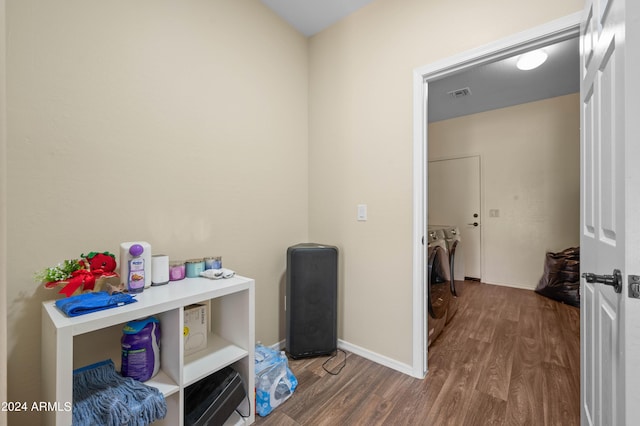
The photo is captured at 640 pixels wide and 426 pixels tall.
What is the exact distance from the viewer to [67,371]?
843 mm

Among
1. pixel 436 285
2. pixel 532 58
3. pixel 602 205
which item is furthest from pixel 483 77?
pixel 602 205

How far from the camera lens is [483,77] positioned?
3041mm

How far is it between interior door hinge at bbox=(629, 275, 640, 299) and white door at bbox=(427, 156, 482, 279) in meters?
3.83

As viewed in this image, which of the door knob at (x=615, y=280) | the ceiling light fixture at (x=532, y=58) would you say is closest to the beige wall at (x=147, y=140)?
the door knob at (x=615, y=280)

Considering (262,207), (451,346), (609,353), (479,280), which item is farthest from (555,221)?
(262,207)

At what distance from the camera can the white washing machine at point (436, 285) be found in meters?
2.05

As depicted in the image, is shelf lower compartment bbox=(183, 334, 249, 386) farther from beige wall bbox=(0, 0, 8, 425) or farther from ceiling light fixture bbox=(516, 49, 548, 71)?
ceiling light fixture bbox=(516, 49, 548, 71)

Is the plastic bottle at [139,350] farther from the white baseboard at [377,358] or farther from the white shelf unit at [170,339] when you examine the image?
the white baseboard at [377,358]

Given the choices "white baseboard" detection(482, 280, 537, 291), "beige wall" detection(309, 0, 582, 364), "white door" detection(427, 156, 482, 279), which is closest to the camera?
"beige wall" detection(309, 0, 582, 364)

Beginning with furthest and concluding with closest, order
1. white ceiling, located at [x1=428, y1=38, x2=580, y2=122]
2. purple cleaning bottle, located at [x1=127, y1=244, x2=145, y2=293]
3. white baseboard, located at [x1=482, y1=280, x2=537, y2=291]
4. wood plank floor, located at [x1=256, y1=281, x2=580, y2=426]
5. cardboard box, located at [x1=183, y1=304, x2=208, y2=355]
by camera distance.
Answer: white baseboard, located at [x1=482, y1=280, x2=537, y2=291] → white ceiling, located at [x1=428, y1=38, x2=580, y2=122] → wood plank floor, located at [x1=256, y1=281, x2=580, y2=426] → cardboard box, located at [x1=183, y1=304, x2=208, y2=355] → purple cleaning bottle, located at [x1=127, y1=244, x2=145, y2=293]

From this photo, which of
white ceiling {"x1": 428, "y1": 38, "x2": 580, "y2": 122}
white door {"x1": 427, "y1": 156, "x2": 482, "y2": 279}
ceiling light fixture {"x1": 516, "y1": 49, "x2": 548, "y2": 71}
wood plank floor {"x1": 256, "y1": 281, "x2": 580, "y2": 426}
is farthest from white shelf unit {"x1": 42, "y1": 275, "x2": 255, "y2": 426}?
white door {"x1": 427, "y1": 156, "x2": 482, "y2": 279}

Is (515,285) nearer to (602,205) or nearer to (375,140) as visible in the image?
(375,140)

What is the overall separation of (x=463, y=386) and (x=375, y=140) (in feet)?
5.76

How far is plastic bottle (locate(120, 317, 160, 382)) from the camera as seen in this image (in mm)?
1102
